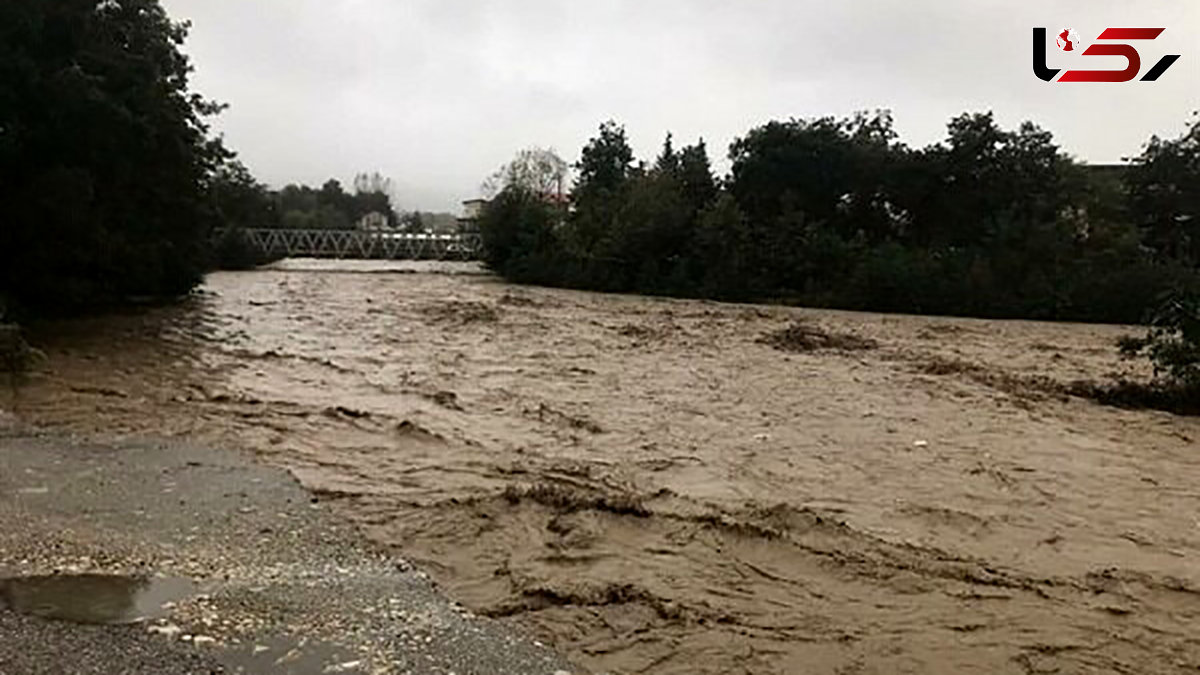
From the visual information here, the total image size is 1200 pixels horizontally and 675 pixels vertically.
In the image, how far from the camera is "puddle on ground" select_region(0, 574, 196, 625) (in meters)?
5.04

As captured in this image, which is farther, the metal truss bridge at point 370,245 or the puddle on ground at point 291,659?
the metal truss bridge at point 370,245

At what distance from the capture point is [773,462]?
1031 centimetres

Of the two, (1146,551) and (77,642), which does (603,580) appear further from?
(1146,551)

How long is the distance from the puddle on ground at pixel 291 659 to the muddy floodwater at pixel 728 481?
1.12m

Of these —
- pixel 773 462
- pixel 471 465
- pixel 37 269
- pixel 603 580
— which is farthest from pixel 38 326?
pixel 603 580

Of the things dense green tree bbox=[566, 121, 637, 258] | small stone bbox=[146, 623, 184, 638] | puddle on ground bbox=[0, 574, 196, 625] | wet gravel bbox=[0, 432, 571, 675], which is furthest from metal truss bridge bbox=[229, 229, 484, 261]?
small stone bbox=[146, 623, 184, 638]

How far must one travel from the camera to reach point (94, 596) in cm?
531

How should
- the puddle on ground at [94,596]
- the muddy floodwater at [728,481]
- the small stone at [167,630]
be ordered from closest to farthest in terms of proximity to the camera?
the small stone at [167,630] → the puddle on ground at [94,596] → the muddy floodwater at [728,481]

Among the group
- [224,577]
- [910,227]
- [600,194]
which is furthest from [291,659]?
[600,194]

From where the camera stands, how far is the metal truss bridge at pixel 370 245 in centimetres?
6588

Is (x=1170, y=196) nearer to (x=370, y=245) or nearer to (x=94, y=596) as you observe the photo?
(x=94, y=596)

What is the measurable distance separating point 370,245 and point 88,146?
51.9 meters

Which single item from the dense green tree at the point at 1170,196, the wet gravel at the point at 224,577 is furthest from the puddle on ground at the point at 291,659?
the dense green tree at the point at 1170,196

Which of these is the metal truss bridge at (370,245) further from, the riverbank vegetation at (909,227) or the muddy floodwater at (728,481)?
the muddy floodwater at (728,481)
